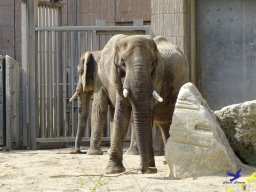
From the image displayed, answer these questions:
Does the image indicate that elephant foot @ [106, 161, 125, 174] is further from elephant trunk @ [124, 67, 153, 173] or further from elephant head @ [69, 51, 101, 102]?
elephant head @ [69, 51, 101, 102]

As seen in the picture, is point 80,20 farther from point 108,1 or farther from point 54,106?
point 54,106

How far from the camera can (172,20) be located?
12289 millimetres

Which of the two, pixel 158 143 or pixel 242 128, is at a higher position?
pixel 242 128

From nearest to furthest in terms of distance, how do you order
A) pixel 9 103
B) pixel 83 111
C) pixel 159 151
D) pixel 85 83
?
1. pixel 159 151
2. pixel 85 83
3. pixel 83 111
4. pixel 9 103

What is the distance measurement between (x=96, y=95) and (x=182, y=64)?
2.45 meters

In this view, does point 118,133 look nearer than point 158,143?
Yes

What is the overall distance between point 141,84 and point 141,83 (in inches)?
0.4

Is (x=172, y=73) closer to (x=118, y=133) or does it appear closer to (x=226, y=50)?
(x=118, y=133)

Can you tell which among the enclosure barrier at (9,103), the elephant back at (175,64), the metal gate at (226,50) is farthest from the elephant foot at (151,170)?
the enclosure barrier at (9,103)

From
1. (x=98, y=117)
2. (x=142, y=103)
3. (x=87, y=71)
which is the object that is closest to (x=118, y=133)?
(x=142, y=103)

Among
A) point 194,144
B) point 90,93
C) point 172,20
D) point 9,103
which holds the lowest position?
point 194,144

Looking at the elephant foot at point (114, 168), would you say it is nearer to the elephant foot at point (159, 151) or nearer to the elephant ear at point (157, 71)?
the elephant ear at point (157, 71)

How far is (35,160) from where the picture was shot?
10.6m

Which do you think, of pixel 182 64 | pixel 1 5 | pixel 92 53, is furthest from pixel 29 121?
pixel 1 5
